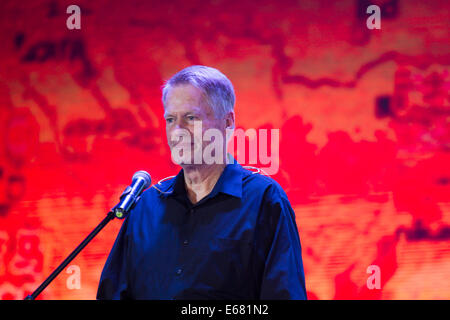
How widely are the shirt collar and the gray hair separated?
18 cm

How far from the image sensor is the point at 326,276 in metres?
2.57

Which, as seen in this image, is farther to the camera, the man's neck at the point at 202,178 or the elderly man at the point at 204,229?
the man's neck at the point at 202,178

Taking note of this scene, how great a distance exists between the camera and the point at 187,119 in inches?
56.8

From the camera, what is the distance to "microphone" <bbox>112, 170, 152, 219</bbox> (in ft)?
4.19

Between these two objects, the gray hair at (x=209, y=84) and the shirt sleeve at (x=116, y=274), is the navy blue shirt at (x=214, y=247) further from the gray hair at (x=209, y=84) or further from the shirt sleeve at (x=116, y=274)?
the gray hair at (x=209, y=84)

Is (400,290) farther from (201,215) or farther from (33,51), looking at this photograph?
(33,51)

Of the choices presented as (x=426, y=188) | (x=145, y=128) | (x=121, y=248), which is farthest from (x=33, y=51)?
(x=426, y=188)

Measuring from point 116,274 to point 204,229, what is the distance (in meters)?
0.34

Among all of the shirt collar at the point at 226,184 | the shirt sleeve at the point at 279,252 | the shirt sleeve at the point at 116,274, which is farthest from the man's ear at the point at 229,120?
the shirt sleeve at the point at 116,274

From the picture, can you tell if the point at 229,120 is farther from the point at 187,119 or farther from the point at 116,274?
the point at 116,274

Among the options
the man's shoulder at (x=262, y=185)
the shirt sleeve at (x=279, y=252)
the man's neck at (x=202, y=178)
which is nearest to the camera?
the shirt sleeve at (x=279, y=252)

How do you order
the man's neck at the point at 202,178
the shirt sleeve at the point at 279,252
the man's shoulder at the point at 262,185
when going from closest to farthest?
the shirt sleeve at the point at 279,252 → the man's shoulder at the point at 262,185 → the man's neck at the point at 202,178

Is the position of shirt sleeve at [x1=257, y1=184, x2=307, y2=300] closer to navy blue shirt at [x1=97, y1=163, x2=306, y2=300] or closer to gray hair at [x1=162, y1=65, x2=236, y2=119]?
navy blue shirt at [x1=97, y1=163, x2=306, y2=300]

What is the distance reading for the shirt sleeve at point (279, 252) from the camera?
4.06 feet
